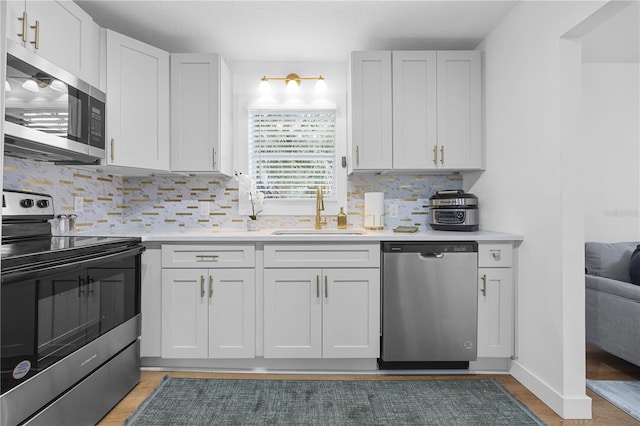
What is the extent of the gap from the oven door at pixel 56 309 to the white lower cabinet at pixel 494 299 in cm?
219

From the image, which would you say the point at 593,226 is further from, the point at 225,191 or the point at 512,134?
the point at 225,191

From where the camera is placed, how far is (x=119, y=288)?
2072mm

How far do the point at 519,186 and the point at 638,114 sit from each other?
6.25ft

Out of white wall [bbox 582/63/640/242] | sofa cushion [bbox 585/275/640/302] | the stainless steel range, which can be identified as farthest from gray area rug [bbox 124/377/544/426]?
white wall [bbox 582/63/640/242]

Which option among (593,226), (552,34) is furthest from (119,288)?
(593,226)

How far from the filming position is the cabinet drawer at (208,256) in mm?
2402

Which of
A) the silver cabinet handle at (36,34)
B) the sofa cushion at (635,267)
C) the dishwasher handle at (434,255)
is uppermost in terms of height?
the silver cabinet handle at (36,34)

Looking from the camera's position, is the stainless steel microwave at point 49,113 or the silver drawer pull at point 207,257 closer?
the stainless steel microwave at point 49,113

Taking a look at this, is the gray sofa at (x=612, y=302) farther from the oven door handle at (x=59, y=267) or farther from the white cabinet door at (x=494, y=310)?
the oven door handle at (x=59, y=267)

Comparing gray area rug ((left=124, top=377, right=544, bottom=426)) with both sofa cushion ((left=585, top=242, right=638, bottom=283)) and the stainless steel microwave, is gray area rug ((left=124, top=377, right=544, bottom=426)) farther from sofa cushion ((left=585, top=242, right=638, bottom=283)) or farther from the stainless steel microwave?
the stainless steel microwave

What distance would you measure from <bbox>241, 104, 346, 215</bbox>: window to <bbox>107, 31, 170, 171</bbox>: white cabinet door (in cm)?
73

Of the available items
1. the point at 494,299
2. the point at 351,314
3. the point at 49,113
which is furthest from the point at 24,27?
the point at 494,299

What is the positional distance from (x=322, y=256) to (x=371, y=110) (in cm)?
118

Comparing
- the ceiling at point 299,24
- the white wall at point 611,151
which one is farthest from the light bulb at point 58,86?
the white wall at point 611,151
